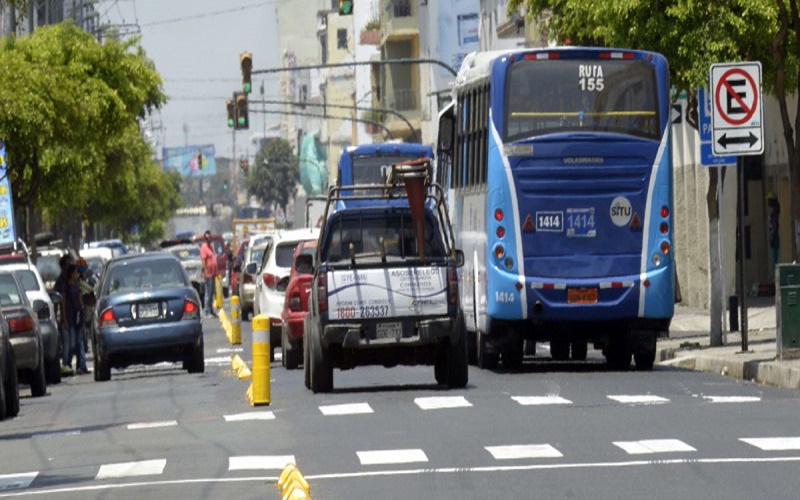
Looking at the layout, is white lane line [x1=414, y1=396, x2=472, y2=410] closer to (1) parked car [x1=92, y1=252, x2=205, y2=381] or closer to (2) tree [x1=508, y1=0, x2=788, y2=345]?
(2) tree [x1=508, y1=0, x2=788, y2=345]

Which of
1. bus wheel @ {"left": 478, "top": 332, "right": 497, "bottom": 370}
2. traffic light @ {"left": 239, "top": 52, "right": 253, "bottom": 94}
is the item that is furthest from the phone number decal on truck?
traffic light @ {"left": 239, "top": 52, "right": 253, "bottom": 94}

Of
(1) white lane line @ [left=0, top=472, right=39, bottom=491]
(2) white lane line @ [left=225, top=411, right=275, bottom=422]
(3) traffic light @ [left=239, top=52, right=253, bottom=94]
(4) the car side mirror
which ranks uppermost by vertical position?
(3) traffic light @ [left=239, top=52, right=253, bottom=94]

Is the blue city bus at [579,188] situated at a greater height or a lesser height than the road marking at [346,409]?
greater

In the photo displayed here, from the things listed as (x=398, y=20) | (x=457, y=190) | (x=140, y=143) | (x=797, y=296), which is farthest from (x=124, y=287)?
(x=398, y=20)

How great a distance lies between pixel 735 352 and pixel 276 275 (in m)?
9.13

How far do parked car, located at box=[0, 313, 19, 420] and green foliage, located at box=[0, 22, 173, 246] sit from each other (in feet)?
33.9

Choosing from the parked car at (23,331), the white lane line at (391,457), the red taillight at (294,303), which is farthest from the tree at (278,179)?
the white lane line at (391,457)

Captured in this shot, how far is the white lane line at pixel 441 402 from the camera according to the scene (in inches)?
758

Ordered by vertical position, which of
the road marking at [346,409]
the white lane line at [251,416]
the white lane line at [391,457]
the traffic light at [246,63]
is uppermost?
the traffic light at [246,63]

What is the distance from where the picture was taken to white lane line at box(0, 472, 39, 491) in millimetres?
14367

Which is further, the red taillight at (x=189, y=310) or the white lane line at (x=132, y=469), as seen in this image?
the red taillight at (x=189, y=310)

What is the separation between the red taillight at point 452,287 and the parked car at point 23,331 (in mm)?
6425

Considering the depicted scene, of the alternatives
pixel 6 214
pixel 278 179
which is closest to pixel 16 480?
pixel 6 214

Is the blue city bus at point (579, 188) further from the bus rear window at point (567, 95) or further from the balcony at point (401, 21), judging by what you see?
the balcony at point (401, 21)
